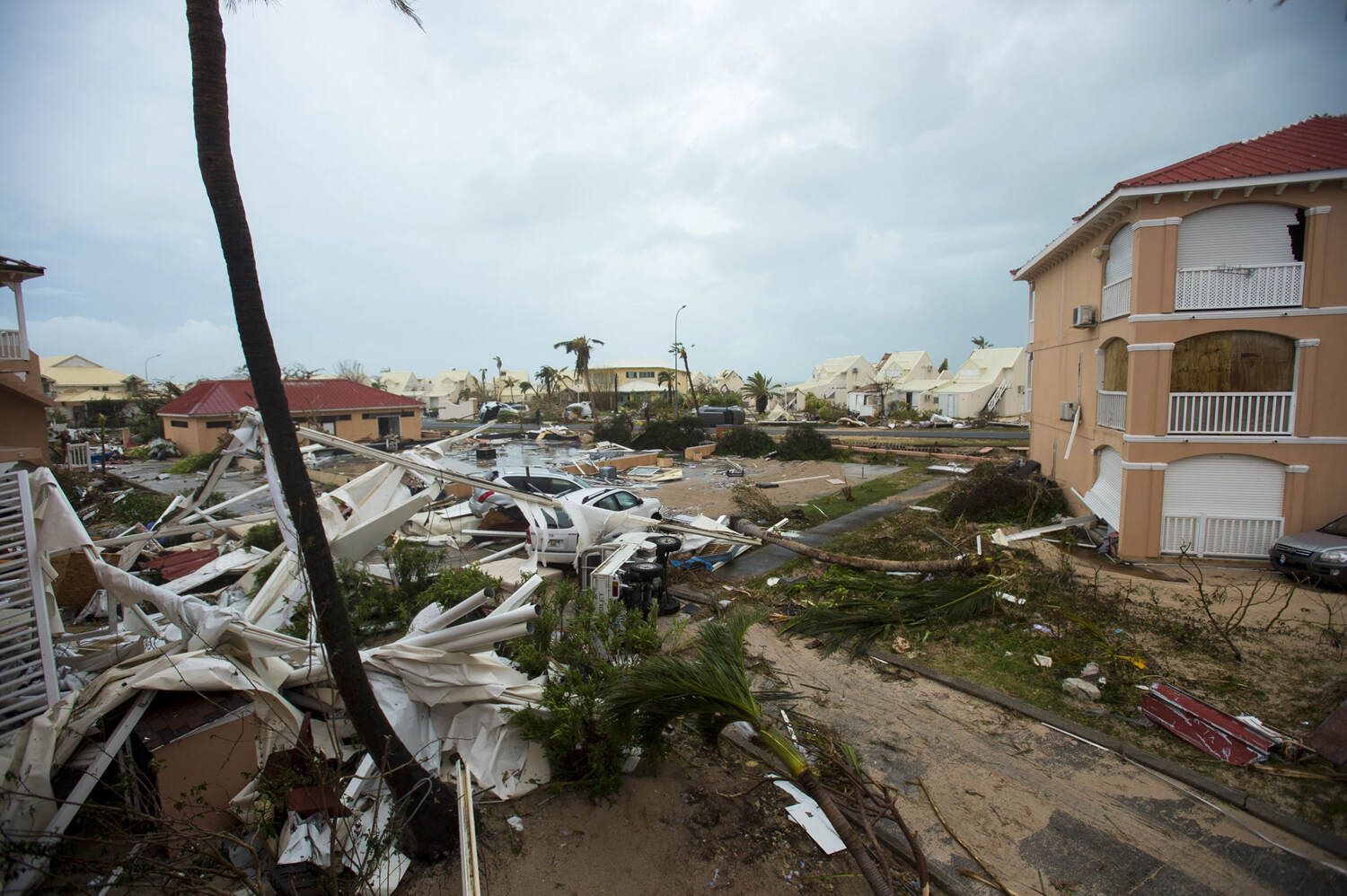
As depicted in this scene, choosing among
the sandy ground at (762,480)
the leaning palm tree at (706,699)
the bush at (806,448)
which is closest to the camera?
the leaning palm tree at (706,699)

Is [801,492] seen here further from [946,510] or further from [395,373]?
[395,373]

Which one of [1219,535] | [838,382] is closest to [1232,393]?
[1219,535]

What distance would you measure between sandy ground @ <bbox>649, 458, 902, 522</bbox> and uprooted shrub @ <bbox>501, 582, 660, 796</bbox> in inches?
446

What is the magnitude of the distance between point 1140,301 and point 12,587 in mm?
16197

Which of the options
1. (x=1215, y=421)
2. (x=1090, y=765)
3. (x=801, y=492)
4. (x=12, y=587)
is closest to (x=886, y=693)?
(x=1090, y=765)

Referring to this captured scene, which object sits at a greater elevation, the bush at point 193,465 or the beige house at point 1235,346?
the beige house at point 1235,346

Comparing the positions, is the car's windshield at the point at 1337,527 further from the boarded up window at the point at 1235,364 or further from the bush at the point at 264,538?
the bush at the point at 264,538

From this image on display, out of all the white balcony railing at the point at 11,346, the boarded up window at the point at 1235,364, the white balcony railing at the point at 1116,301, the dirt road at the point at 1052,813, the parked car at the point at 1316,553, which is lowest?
the dirt road at the point at 1052,813

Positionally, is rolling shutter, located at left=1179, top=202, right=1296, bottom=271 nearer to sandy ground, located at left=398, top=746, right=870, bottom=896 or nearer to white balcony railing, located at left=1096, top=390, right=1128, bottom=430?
white balcony railing, located at left=1096, top=390, right=1128, bottom=430

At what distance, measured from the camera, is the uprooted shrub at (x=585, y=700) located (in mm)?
5117

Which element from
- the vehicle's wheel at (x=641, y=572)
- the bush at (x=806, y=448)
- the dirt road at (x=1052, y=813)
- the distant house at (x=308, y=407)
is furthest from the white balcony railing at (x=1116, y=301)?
the distant house at (x=308, y=407)

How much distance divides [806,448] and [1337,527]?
1878 cm

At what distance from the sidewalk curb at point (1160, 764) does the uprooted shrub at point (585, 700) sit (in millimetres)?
4029

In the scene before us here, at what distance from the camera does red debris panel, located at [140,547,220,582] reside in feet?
37.0
